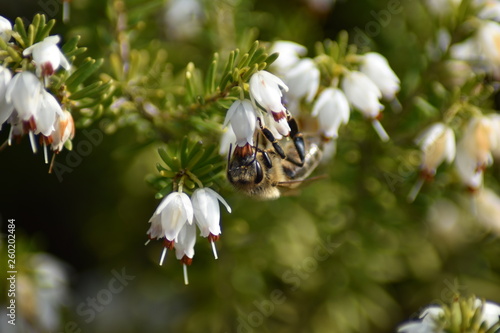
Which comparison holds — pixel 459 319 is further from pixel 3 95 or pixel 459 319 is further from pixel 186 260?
pixel 3 95

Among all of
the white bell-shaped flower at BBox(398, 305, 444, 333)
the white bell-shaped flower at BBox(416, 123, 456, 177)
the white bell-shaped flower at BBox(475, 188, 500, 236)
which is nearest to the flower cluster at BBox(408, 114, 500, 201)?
the white bell-shaped flower at BBox(416, 123, 456, 177)

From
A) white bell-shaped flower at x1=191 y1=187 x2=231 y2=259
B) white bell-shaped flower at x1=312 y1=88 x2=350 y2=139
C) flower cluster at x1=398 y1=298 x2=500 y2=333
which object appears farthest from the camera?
white bell-shaped flower at x1=312 y1=88 x2=350 y2=139

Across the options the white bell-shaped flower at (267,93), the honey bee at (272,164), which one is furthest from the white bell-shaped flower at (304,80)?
the white bell-shaped flower at (267,93)

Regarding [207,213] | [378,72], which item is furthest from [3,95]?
[378,72]

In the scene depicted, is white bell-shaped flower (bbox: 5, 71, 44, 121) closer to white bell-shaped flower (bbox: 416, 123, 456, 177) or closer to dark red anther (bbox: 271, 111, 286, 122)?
dark red anther (bbox: 271, 111, 286, 122)

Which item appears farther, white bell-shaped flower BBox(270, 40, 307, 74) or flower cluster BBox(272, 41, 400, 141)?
white bell-shaped flower BBox(270, 40, 307, 74)

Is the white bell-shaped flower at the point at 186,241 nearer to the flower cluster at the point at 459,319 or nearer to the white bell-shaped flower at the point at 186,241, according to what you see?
the white bell-shaped flower at the point at 186,241

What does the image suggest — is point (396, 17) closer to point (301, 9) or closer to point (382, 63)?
point (301, 9)

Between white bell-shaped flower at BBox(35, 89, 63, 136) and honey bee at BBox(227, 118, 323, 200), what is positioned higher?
white bell-shaped flower at BBox(35, 89, 63, 136)
